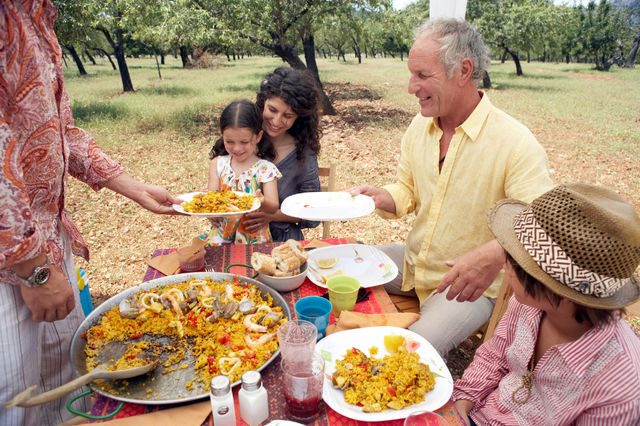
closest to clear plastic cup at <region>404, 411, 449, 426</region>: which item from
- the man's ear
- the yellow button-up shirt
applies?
the yellow button-up shirt

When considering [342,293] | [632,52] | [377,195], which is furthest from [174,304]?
[632,52]

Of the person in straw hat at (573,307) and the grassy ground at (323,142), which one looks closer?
the person in straw hat at (573,307)

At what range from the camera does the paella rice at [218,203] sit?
8.91ft

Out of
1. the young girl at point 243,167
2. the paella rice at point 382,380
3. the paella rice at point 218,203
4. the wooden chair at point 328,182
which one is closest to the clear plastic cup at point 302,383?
the paella rice at point 382,380

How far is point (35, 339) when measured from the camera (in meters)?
1.83

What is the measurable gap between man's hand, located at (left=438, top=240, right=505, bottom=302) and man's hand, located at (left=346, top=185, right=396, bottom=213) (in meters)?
1.05

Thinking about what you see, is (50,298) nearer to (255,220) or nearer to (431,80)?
(255,220)

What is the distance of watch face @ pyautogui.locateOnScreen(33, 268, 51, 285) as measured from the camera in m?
1.64

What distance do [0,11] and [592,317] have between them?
2672 mm

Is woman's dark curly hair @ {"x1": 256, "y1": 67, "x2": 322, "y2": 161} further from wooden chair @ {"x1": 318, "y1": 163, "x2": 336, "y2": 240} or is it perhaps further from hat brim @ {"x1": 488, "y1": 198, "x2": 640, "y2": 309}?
hat brim @ {"x1": 488, "y1": 198, "x2": 640, "y2": 309}

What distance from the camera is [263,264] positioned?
7.19ft

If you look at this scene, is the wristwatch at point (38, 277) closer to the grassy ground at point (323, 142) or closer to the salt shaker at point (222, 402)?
the salt shaker at point (222, 402)

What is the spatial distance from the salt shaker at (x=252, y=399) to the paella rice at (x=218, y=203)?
57.6 inches

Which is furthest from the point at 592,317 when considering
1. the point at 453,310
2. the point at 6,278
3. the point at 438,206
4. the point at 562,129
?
the point at 562,129
